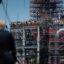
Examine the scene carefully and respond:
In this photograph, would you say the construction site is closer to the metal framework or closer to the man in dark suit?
the metal framework

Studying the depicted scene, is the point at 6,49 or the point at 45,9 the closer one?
the point at 6,49

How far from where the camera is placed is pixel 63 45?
1875 millimetres

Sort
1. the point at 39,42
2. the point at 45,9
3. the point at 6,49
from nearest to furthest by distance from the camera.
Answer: the point at 6,49 → the point at 39,42 → the point at 45,9

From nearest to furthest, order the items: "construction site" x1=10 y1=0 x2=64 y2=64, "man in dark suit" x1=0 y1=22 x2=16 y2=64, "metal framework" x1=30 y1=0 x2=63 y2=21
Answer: "man in dark suit" x1=0 y1=22 x2=16 y2=64 → "construction site" x1=10 y1=0 x2=64 y2=64 → "metal framework" x1=30 y1=0 x2=63 y2=21

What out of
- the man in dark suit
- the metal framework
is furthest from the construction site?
the man in dark suit

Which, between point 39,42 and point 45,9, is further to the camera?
point 45,9

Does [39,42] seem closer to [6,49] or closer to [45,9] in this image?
[45,9]

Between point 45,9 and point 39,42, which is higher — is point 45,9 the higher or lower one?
the higher one

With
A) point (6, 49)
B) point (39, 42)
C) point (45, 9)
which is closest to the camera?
point (6, 49)

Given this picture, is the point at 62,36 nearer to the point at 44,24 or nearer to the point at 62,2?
the point at 44,24

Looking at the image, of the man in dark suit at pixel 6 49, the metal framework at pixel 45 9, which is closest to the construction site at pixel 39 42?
the metal framework at pixel 45 9

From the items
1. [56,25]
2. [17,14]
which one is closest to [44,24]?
[56,25]

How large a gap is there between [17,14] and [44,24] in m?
0.21

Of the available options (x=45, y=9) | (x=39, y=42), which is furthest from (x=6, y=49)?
(x=45, y=9)
